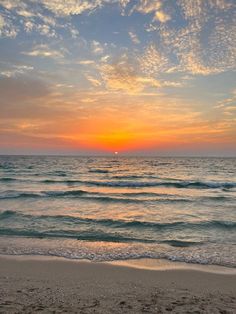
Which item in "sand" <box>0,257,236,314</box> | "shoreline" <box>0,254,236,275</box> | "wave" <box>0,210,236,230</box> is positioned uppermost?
"sand" <box>0,257,236,314</box>

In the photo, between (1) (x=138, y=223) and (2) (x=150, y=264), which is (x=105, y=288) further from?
(1) (x=138, y=223)

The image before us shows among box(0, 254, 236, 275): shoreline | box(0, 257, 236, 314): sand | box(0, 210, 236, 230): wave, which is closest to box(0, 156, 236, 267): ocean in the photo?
box(0, 210, 236, 230): wave

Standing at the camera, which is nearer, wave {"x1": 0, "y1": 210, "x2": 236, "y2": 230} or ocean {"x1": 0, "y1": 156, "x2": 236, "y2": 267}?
ocean {"x1": 0, "y1": 156, "x2": 236, "y2": 267}

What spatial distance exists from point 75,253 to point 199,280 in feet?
12.8

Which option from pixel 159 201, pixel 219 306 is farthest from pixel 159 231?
pixel 159 201

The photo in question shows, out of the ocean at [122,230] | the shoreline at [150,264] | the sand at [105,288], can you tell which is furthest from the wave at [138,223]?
the sand at [105,288]

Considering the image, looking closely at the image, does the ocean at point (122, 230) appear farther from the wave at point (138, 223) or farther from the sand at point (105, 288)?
the sand at point (105, 288)

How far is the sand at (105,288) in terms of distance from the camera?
5.33 m

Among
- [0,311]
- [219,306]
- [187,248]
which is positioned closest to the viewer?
[0,311]

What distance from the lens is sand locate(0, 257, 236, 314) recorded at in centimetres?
533

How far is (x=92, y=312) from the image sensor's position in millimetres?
5109

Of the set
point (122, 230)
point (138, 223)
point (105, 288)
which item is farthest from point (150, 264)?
point (138, 223)

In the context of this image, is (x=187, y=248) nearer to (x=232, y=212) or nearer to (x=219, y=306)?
(x=219, y=306)

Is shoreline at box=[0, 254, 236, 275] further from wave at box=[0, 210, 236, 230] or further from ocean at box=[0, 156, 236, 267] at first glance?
wave at box=[0, 210, 236, 230]
